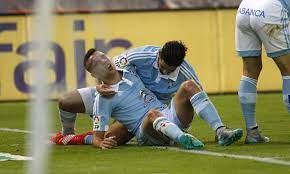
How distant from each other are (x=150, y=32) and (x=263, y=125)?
7.81 metres

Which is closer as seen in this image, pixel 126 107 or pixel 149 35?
pixel 126 107

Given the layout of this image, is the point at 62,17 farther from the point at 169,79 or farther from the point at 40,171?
the point at 40,171

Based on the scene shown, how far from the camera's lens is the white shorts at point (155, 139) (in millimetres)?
8312

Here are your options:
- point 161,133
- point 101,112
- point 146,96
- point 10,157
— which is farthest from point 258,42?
point 10,157

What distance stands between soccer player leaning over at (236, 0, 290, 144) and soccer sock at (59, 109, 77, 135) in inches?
65.2

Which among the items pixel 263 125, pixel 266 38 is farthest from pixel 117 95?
pixel 263 125

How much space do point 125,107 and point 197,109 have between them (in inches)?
27.7

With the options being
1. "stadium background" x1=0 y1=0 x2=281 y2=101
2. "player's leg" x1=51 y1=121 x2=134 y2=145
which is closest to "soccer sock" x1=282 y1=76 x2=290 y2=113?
"player's leg" x1=51 y1=121 x2=134 y2=145

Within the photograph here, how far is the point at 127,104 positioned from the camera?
332 inches

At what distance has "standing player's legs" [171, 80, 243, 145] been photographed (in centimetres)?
807

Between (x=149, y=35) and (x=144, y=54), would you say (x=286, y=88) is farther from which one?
(x=149, y=35)

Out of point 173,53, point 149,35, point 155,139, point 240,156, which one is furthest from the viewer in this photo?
point 149,35

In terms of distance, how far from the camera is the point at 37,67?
3.64 metres

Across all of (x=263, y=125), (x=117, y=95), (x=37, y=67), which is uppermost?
(x=37, y=67)
